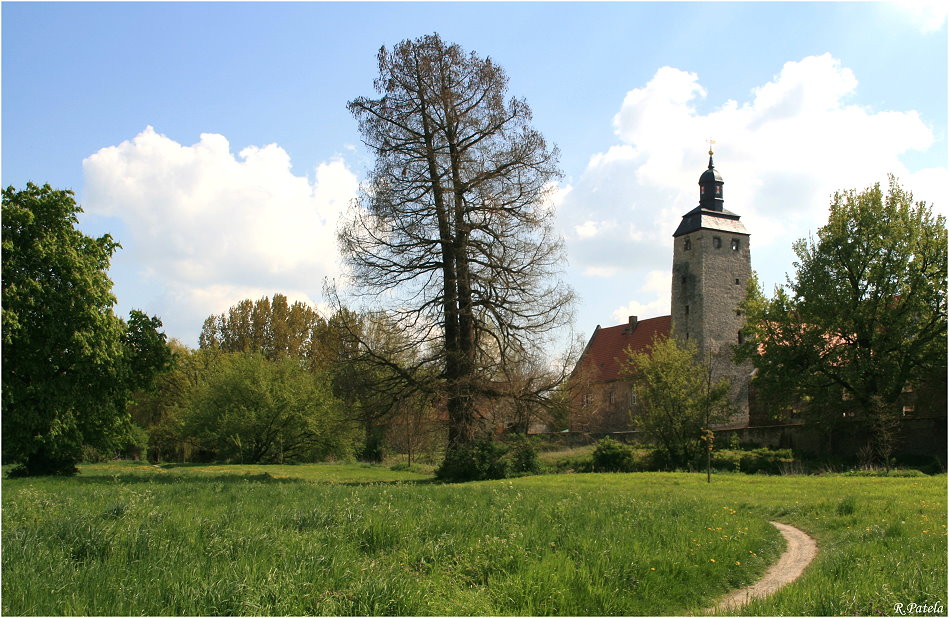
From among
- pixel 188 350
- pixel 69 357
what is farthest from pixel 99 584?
pixel 188 350

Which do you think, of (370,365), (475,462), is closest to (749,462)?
(475,462)

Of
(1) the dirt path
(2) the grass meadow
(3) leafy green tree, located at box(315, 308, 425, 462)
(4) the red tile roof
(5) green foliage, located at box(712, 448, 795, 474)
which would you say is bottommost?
(5) green foliage, located at box(712, 448, 795, 474)

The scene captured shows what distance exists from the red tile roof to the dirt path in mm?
47624

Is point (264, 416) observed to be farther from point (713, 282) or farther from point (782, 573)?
point (782, 573)

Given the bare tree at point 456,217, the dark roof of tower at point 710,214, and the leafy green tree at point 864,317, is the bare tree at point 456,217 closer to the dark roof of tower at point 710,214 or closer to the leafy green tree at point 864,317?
the leafy green tree at point 864,317

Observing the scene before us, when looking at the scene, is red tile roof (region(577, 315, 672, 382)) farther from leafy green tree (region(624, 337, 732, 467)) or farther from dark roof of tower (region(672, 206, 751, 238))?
leafy green tree (region(624, 337, 732, 467))

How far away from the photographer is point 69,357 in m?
23.8

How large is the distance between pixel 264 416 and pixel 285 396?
1.79 m

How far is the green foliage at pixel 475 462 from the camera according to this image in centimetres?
2539

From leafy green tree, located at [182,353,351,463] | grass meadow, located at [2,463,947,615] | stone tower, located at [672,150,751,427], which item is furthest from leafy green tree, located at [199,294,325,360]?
grass meadow, located at [2,463,947,615]

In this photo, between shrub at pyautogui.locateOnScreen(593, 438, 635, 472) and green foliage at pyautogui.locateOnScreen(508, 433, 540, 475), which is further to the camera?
shrub at pyautogui.locateOnScreen(593, 438, 635, 472)

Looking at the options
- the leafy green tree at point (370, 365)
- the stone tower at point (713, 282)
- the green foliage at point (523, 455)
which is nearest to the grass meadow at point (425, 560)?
the leafy green tree at point (370, 365)

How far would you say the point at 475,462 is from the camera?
2530cm

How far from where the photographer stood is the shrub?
3142cm
